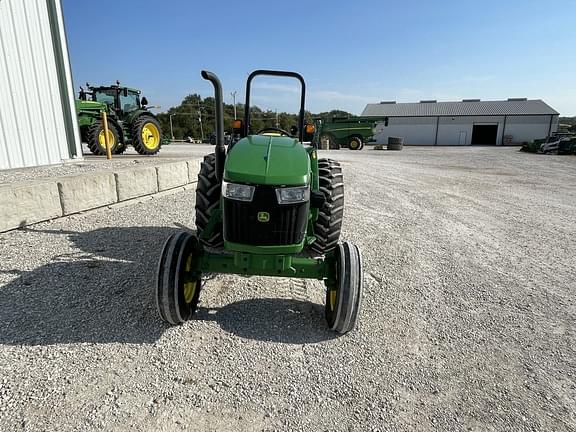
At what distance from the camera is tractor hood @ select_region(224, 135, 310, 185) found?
2.41 metres

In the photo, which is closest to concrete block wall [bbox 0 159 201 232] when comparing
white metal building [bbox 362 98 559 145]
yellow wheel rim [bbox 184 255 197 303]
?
yellow wheel rim [bbox 184 255 197 303]

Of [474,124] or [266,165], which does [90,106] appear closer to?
[266,165]

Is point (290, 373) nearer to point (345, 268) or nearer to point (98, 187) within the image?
point (345, 268)

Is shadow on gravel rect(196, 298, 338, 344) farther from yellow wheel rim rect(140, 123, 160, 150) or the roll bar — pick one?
yellow wheel rim rect(140, 123, 160, 150)

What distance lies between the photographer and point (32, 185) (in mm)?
4566

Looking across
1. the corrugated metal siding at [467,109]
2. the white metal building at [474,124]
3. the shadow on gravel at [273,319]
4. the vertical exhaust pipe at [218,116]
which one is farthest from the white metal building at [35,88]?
the corrugated metal siding at [467,109]

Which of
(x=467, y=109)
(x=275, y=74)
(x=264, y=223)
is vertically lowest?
(x=264, y=223)

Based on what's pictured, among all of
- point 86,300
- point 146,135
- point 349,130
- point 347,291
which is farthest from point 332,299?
point 349,130

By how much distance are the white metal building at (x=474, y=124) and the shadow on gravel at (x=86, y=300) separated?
137ft

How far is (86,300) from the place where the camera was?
2.89 meters

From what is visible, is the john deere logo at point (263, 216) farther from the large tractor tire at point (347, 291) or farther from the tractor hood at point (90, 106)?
the tractor hood at point (90, 106)

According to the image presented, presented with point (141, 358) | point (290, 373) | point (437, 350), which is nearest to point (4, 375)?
point (141, 358)

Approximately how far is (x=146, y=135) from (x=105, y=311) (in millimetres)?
11189

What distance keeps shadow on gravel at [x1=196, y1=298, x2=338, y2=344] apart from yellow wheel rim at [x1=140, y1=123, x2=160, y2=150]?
36.5ft
